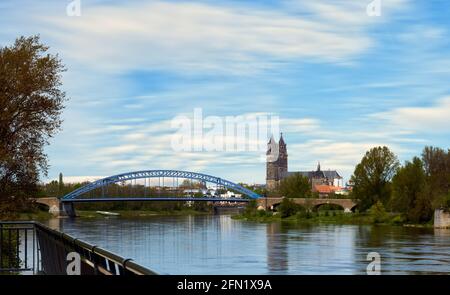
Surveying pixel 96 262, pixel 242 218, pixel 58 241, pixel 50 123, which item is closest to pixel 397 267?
pixel 50 123

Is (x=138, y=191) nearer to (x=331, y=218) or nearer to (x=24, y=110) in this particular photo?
(x=331, y=218)

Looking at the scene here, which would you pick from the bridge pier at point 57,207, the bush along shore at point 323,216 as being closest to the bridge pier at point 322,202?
the bush along shore at point 323,216

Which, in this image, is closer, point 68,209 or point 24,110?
point 24,110

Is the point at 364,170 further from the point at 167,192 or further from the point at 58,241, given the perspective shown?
the point at 58,241

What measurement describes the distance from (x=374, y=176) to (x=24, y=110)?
70074mm

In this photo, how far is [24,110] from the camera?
21.2m

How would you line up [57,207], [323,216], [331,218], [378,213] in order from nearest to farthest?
1. [378,213]
2. [331,218]
3. [323,216]
4. [57,207]

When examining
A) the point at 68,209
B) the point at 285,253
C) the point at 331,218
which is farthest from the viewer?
the point at 68,209

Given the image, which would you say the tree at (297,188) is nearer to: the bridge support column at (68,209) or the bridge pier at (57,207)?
the bridge support column at (68,209)

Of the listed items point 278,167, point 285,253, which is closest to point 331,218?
point 285,253

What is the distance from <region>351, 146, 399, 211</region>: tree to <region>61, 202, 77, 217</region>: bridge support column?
47780 millimetres

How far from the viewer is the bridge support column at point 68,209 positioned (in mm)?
116706

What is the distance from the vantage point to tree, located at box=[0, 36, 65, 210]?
20719mm
